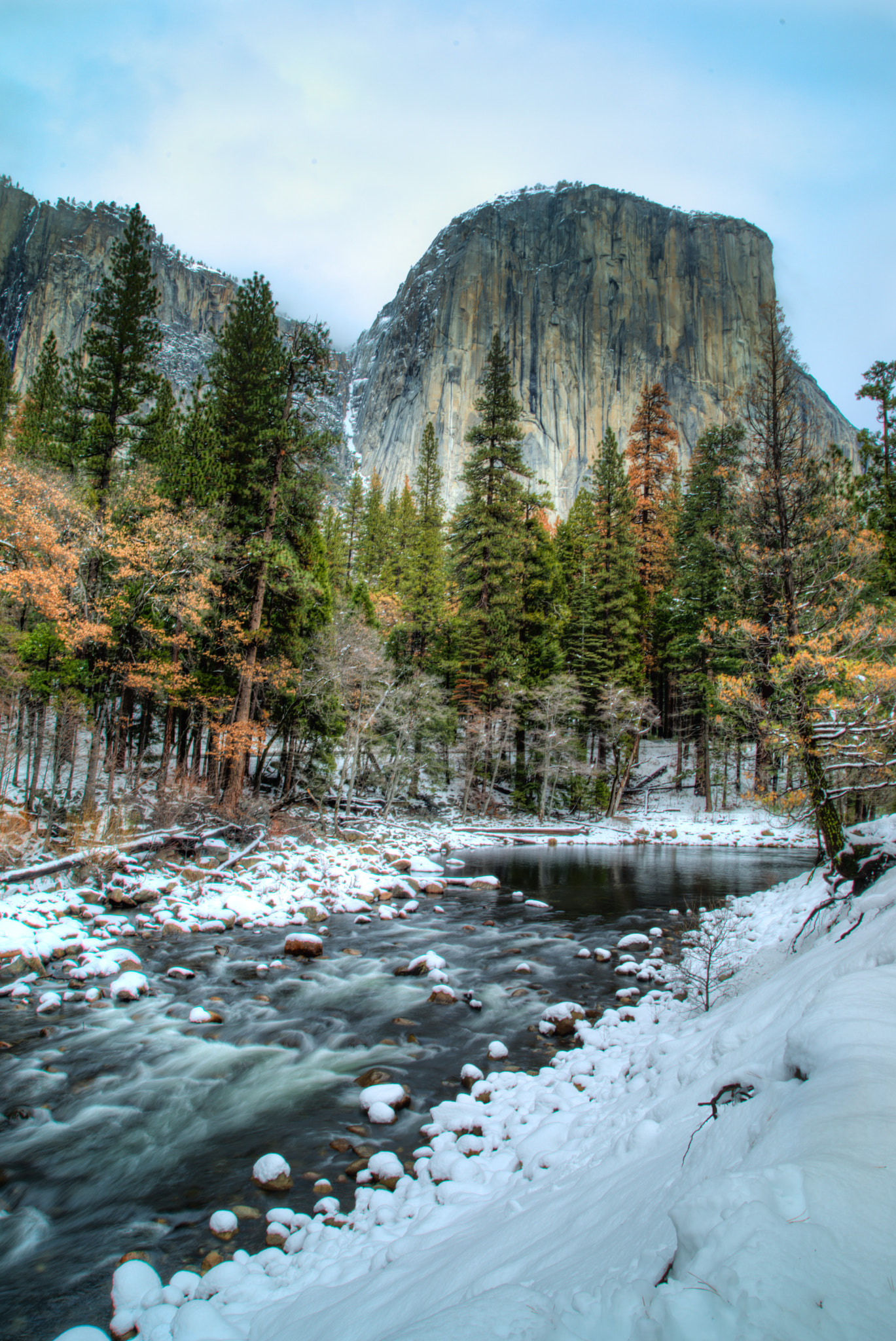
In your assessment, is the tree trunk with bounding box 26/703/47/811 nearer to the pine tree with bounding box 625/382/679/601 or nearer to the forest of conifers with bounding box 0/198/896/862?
the forest of conifers with bounding box 0/198/896/862

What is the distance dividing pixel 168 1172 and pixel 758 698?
31.4 ft

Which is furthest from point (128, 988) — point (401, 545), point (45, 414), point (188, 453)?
point (401, 545)

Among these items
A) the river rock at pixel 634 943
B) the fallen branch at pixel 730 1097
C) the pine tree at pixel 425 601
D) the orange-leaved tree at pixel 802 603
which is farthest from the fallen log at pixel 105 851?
the pine tree at pixel 425 601

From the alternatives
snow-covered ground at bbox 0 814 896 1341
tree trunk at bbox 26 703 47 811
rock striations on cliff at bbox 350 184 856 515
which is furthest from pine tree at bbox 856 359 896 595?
rock striations on cliff at bbox 350 184 856 515

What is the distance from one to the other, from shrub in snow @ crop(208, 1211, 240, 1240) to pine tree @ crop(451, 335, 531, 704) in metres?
24.3

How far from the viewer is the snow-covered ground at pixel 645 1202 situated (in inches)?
58.2

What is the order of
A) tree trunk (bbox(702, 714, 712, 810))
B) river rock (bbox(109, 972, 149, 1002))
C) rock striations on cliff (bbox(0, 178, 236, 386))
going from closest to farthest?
river rock (bbox(109, 972, 149, 1002)) < tree trunk (bbox(702, 714, 712, 810)) < rock striations on cliff (bbox(0, 178, 236, 386))

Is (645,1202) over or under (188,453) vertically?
under

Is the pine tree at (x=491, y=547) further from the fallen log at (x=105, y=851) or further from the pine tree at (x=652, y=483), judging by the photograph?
the fallen log at (x=105, y=851)

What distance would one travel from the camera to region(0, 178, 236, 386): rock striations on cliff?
119625mm

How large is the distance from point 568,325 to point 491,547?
105651mm

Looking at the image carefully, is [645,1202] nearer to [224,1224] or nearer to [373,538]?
[224,1224]

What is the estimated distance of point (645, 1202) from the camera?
2453 mm

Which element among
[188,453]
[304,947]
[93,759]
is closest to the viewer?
[304,947]
